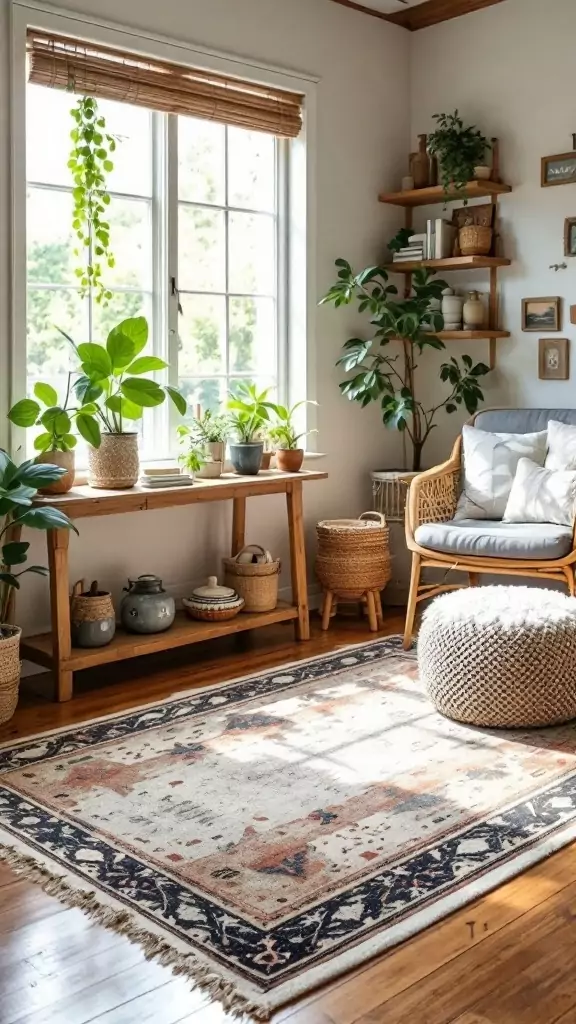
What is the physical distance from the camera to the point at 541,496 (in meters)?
4.14

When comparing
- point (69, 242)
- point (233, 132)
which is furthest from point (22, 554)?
point (233, 132)

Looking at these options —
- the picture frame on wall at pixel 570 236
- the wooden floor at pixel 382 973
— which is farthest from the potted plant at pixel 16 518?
the picture frame on wall at pixel 570 236

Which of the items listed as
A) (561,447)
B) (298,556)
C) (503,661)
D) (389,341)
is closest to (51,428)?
(298,556)

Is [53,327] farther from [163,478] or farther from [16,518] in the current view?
[16,518]

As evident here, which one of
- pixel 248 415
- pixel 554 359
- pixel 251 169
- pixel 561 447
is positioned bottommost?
pixel 561 447

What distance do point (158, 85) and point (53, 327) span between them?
1016 mm

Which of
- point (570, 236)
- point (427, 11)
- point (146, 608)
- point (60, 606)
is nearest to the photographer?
point (60, 606)

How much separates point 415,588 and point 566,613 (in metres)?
0.97

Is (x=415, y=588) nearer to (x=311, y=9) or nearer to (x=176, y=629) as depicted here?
(x=176, y=629)

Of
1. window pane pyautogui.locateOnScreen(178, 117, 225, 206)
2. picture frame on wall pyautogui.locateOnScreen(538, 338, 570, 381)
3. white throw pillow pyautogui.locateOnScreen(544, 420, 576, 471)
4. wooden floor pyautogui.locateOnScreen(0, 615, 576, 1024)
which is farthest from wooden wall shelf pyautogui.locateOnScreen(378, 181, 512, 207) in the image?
wooden floor pyautogui.locateOnScreen(0, 615, 576, 1024)

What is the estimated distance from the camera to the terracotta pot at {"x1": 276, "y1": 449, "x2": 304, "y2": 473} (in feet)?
14.7

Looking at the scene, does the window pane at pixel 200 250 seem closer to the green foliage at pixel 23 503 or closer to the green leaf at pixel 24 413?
the green leaf at pixel 24 413

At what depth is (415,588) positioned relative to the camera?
166 inches

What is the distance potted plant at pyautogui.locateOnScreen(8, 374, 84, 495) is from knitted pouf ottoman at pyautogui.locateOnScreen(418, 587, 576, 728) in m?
1.31
